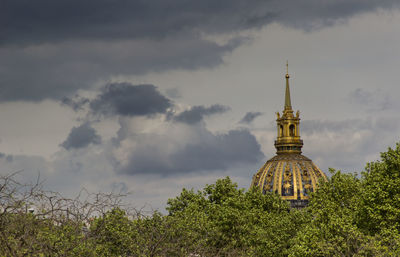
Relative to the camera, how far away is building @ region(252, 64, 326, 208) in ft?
549

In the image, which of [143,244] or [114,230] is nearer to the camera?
[143,244]

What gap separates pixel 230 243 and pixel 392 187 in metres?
13.0

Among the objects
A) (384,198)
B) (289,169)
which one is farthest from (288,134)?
(384,198)

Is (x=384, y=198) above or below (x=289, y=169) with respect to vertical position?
below

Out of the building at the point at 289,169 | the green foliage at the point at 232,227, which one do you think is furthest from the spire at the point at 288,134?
the green foliage at the point at 232,227

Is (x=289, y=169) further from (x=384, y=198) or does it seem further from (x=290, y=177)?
(x=384, y=198)

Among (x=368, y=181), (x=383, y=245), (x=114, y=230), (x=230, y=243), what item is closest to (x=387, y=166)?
(x=368, y=181)

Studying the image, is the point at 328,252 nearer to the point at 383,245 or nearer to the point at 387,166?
the point at 383,245

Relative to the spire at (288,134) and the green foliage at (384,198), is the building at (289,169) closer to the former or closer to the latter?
the spire at (288,134)

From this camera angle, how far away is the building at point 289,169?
6590 inches

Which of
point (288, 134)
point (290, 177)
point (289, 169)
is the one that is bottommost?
point (290, 177)

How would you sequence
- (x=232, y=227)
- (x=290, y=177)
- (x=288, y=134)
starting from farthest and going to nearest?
(x=288, y=134), (x=290, y=177), (x=232, y=227)

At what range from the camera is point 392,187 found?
42125 mm

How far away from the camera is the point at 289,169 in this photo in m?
170
